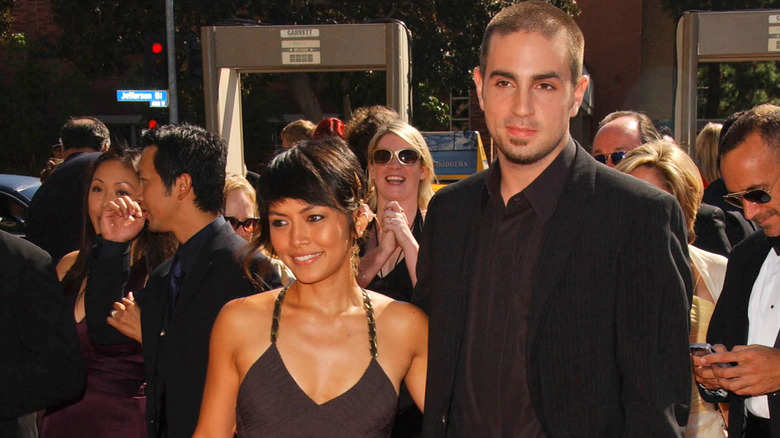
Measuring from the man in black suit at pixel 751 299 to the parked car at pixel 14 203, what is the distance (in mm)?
8479

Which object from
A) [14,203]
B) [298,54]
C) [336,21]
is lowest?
[14,203]

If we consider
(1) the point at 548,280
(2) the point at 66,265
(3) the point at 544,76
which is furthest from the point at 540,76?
(2) the point at 66,265

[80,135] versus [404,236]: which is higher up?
[80,135]

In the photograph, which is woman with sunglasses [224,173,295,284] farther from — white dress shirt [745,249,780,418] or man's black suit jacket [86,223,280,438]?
white dress shirt [745,249,780,418]

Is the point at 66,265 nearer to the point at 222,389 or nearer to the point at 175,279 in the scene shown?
the point at 175,279

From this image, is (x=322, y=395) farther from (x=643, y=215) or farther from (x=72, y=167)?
(x=72, y=167)

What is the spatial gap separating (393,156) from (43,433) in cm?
200

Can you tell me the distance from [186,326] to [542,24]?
1565 millimetres

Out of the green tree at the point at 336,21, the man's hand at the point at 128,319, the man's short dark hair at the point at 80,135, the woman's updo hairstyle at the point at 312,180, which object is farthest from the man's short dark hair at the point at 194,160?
the green tree at the point at 336,21

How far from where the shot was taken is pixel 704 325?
328 centimetres

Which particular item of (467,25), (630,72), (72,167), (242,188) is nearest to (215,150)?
(242,188)

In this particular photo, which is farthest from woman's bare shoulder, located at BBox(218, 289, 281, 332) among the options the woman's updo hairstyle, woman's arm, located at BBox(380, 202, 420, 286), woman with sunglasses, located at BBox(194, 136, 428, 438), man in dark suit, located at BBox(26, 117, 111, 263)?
man in dark suit, located at BBox(26, 117, 111, 263)

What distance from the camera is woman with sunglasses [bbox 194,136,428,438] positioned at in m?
2.45

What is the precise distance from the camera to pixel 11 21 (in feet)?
88.4
